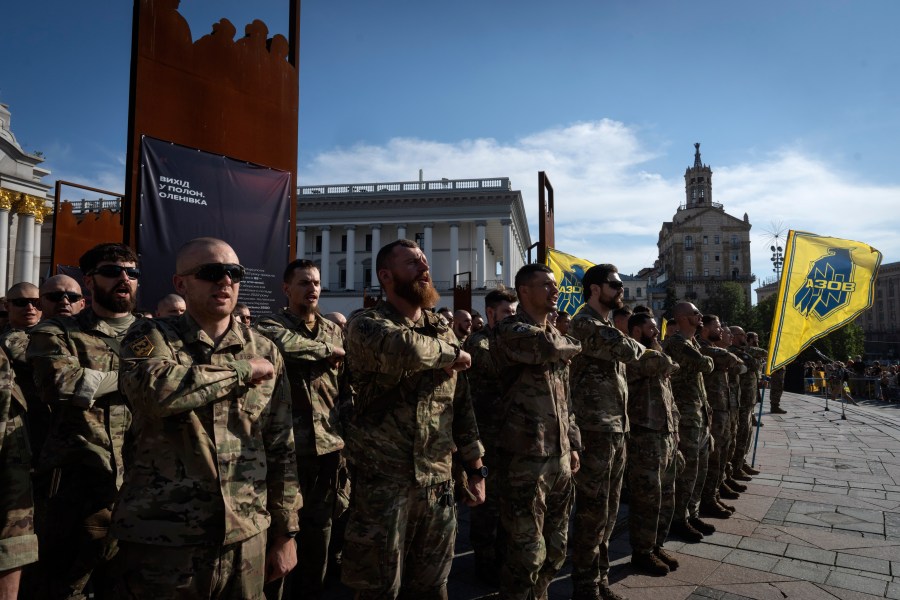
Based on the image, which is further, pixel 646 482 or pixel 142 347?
pixel 646 482

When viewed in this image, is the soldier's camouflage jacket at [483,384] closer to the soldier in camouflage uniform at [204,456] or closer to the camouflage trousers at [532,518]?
the camouflage trousers at [532,518]

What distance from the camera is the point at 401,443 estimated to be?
8.15ft

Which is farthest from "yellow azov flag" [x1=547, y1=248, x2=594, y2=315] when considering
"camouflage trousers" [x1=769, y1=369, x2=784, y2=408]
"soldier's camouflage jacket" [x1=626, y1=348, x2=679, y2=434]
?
"camouflage trousers" [x1=769, y1=369, x2=784, y2=408]

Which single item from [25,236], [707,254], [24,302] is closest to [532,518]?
[24,302]

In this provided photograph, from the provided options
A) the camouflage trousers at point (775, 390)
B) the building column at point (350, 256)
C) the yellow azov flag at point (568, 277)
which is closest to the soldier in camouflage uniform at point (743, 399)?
the yellow azov flag at point (568, 277)

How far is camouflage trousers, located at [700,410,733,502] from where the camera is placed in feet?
18.9

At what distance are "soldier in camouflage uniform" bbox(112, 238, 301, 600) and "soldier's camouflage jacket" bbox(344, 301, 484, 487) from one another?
1.49 ft

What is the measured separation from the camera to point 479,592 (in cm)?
380

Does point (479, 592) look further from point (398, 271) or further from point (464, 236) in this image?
point (464, 236)

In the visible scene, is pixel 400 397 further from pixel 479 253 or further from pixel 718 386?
pixel 479 253

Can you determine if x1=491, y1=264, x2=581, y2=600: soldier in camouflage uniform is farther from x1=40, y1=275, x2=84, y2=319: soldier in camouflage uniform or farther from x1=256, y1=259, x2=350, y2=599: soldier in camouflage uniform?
x1=40, y1=275, x2=84, y2=319: soldier in camouflage uniform

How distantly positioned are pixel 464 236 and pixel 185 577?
49.5m

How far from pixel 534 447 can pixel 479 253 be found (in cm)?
4669

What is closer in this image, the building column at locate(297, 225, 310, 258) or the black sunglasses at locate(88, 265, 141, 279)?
the black sunglasses at locate(88, 265, 141, 279)
